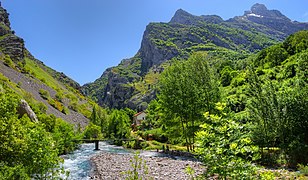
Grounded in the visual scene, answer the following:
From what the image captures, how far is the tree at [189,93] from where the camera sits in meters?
32.5

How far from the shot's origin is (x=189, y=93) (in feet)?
108

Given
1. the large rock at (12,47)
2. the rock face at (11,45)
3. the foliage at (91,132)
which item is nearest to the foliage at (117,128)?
the foliage at (91,132)

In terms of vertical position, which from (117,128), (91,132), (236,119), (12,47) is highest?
(12,47)

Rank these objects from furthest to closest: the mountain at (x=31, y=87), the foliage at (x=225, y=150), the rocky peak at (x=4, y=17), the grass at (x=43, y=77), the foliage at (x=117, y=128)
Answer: the rocky peak at (x=4, y=17)
the grass at (x=43, y=77)
the mountain at (x=31, y=87)
the foliage at (x=117, y=128)
the foliage at (x=225, y=150)

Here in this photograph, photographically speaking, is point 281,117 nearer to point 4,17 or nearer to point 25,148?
point 25,148

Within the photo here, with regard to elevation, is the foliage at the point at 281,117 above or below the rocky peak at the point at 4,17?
below

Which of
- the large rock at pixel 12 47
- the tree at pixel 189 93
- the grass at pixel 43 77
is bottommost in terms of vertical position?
the tree at pixel 189 93

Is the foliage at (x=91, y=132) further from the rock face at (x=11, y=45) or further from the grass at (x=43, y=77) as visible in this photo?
the rock face at (x=11, y=45)

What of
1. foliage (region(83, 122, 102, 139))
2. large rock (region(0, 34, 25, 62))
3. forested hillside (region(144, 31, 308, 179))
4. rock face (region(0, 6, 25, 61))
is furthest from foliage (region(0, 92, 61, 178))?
rock face (region(0, 6, 25, 61))

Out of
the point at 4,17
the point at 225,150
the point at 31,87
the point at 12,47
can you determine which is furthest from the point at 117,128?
the point at 4,17

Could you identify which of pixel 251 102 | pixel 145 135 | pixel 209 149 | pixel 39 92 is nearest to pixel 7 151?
pixel 209 149

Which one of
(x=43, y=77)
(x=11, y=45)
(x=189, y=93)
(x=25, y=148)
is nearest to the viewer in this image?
(x=25, y=148)

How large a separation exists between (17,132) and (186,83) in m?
23.7

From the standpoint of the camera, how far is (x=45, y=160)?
32.7 feet
